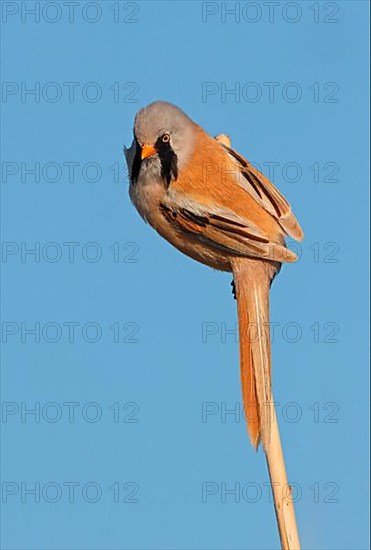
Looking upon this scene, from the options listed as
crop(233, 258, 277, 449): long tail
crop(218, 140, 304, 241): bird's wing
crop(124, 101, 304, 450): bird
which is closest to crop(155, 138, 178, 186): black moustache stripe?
crop(124, 101, 304, 450): bird

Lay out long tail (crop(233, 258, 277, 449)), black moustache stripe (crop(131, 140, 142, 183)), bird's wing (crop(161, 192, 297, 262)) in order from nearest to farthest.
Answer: long tail (crop(233, 258, 277, 449))
bird's wing (crop(161, 192, 297, 262))
black moustache stripe (crop(131, 140, 142, 183))

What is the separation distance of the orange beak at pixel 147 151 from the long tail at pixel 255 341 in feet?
2.22

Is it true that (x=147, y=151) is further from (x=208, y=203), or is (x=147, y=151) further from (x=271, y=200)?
(x=271, y=200)

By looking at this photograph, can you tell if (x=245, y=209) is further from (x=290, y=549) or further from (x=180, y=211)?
(x=290, y=549)

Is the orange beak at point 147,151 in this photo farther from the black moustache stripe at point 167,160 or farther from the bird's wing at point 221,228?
the bird's wing at point 221,228

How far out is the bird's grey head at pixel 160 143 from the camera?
4.73 m

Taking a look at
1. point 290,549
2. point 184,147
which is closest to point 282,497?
point 290,549

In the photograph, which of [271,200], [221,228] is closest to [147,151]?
[221,228]

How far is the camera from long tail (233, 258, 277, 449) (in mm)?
4078

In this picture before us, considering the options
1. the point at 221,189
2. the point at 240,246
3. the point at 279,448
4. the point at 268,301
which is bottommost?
the point at 279,448

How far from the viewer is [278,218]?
479 centimetres

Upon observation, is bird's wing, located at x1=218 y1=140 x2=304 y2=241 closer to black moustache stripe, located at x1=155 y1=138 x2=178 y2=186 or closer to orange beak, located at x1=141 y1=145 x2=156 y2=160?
black moustache stripe, located at x1=155 y1=138 x2=178 y2=186

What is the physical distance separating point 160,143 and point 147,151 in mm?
103

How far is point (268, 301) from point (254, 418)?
0.71 meters
